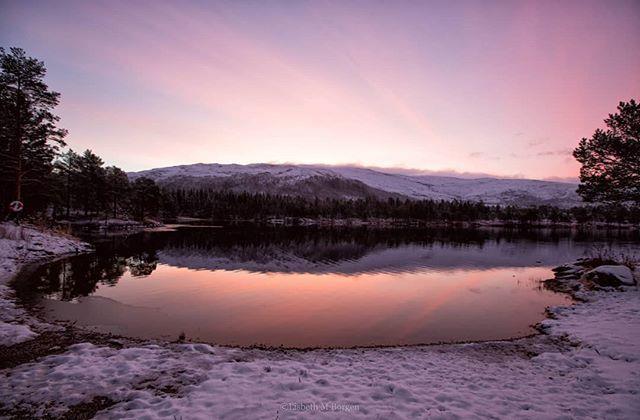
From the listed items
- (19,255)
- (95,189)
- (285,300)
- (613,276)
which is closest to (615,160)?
(613,276)

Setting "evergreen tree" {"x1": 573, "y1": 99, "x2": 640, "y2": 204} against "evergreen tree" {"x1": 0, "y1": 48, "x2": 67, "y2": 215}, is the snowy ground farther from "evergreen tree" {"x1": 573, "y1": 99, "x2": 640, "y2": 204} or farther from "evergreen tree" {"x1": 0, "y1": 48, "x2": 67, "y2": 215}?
"evergreen tree" {"x1": 0, "y1": 48, "x2": 67, "y2": 215}

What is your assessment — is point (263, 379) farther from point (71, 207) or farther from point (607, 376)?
point (71, 207)

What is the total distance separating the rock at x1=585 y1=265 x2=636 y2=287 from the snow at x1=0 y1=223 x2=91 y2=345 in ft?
115

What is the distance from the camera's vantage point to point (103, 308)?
1927 centimetres

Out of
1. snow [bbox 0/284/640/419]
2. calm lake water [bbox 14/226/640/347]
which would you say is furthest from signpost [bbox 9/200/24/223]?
snow [bbox 0/284/640/419]

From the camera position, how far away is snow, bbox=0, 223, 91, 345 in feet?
43.4

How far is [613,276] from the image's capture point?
2517 centimetres

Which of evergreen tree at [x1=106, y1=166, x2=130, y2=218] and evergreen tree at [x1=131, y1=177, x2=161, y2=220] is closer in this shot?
evergreen tree at [x1=106, y1=166, x2=130, y2=218]

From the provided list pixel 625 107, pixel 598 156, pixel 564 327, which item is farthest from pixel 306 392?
pixel 625 107

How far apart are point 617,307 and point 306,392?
20.3m

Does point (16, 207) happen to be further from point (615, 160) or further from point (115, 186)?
point (115, 186)

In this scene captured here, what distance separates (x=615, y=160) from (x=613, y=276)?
30.0ft

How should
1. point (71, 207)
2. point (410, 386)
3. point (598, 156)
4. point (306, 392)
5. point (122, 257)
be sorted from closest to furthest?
point (306, 392), point (410, 386), point (598, 156), point (122, 257), point (71, 207)

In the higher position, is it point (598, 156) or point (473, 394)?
point (598, 156)
